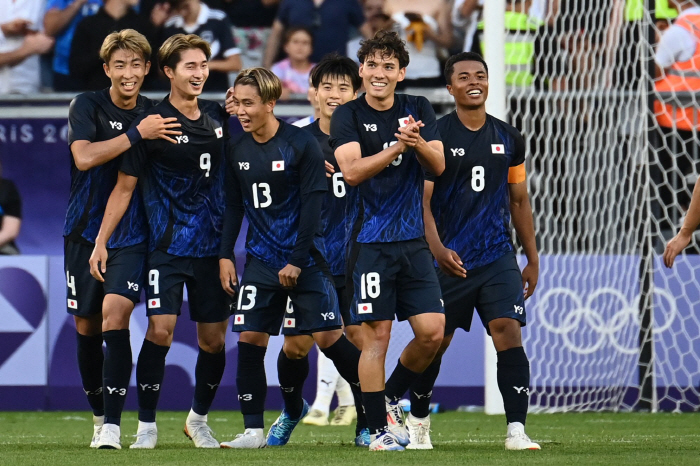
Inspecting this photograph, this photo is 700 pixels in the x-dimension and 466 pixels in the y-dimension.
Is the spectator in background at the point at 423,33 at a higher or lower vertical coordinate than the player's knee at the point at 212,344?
higher

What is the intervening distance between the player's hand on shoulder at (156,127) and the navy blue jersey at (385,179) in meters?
0.94

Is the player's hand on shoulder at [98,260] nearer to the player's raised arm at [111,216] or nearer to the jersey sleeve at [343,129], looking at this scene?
the player's raised arm at [111,216]

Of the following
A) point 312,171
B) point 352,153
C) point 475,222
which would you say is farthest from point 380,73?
point 475,222

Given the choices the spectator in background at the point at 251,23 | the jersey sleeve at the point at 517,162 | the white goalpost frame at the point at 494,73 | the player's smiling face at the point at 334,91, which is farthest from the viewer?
the spectator in background at the point at 251,23

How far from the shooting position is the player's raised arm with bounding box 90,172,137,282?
253 inches

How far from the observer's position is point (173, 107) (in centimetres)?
666

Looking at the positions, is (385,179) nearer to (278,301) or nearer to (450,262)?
(450,262)

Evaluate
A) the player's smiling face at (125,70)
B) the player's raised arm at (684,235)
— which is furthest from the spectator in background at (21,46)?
the player's raised arm at (684,235)

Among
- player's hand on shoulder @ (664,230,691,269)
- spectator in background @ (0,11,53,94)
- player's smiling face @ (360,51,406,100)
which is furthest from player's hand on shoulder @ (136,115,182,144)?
spectator in background @ (0,11,53,94)

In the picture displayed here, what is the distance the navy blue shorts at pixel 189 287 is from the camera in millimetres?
6492

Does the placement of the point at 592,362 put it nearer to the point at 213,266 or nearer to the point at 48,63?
the point at 213,266

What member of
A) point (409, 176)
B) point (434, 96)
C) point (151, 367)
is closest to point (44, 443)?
point (151, 367)

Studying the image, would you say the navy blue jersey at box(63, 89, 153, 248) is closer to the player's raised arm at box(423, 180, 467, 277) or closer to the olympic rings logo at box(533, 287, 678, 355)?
the player's raised arm at box(423, 180, 467, 277)

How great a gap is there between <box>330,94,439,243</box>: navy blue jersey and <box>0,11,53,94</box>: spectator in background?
6630 mm
